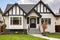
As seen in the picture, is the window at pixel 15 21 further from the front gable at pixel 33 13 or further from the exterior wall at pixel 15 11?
the front gable at pixel 33 13

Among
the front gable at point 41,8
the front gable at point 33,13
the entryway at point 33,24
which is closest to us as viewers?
the entryway at point 33,24

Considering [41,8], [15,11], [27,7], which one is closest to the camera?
[15,11]

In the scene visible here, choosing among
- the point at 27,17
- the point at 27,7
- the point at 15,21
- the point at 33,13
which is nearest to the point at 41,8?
the point at 33,13

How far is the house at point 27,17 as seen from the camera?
44.0 meters

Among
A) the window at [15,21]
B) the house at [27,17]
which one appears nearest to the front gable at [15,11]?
the house at [27,17]

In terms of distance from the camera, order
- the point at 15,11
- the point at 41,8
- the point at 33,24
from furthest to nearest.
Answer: the point at 41,8 < the point at 33,24 < the point at 15,11

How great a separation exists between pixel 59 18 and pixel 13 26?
1221cm

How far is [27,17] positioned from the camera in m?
44.4

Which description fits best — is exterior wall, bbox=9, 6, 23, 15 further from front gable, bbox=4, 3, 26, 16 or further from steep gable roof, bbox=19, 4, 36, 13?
steep gable roof, bbox=19, 4, 36, 13

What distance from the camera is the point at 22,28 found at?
44.2 m

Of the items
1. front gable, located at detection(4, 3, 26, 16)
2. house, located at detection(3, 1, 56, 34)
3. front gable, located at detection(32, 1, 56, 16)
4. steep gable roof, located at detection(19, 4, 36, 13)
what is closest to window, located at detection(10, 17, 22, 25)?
house, located at detection(3, 1, 56, 34)

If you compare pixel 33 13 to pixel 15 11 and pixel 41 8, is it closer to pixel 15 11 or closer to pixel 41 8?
pixel 41 8

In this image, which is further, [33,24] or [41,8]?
[41,8]

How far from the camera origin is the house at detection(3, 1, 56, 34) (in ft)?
144
